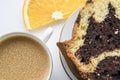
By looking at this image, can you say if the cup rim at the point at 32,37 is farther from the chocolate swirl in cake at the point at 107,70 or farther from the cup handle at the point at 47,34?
the chocolate swirl in cake at the point at 107,70

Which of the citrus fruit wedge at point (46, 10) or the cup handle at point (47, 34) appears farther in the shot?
the citrus fruit wedge at point (46, 10)

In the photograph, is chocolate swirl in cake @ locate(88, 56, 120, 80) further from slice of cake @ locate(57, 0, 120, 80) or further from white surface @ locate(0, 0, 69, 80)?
white surface @ locate(0, 0, 69, 80)

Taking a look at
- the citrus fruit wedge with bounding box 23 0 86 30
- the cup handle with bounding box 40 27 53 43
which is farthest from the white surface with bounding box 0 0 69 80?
the cup handle with bounding box 40 27 53 43

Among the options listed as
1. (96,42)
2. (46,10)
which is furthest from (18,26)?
(96,42)

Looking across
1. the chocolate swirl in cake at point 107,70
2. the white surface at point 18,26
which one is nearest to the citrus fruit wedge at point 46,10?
the white surface at point 18,26

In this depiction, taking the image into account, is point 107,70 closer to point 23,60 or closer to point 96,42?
point 96,42
